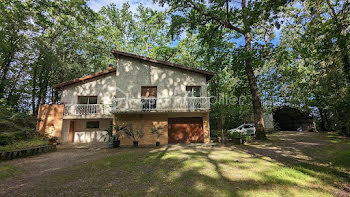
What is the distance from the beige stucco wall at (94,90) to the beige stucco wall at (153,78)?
3.38m

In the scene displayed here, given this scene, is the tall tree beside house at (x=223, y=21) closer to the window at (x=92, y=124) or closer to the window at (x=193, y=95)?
the window at (x=193, y=95)

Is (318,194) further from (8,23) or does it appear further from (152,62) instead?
(8,23)

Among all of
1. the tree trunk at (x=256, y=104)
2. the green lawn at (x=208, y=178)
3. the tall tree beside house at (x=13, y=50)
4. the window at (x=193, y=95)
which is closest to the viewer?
the green lawn at (x=208, y=178)

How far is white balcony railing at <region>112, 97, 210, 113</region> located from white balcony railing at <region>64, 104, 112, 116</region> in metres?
3.11

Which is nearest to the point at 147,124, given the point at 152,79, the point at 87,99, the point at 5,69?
the point at 152,79

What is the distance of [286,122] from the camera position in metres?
23.4

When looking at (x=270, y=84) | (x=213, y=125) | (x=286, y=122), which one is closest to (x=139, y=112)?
(x=213, y=125)

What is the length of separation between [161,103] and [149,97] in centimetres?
113

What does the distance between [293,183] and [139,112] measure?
9.55 meters

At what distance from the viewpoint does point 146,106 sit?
12539mm

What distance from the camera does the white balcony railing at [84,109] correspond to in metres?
14.5

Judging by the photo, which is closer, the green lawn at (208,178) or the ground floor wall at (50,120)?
the green lawn at (208,178)

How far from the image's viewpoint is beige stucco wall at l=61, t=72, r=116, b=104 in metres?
15.3

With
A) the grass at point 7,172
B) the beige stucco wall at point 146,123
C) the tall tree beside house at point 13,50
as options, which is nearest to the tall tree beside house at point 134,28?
the tall tree beside house at point 13,50
